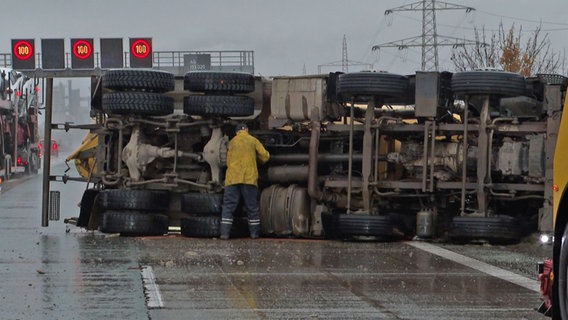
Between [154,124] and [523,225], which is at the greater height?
[154,124]

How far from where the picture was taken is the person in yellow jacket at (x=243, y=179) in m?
15.4

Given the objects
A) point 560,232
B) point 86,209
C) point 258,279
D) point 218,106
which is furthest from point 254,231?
point 560,232

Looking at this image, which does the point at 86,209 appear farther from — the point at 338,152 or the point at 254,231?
the point at 338,152

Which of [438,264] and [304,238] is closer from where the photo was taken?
[438,264]

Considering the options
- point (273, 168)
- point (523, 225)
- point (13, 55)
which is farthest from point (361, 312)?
point (13, 55)

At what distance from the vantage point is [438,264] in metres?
12.6

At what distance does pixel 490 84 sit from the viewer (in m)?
14.6

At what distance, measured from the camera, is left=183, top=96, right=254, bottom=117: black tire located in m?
15.8

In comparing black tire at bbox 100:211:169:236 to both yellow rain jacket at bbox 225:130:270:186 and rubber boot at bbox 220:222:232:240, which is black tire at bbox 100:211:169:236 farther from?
yellow rain jacket at bbox 225:130:270:186

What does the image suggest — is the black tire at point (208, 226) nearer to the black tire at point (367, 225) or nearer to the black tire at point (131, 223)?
the black tire at point (131, 223)

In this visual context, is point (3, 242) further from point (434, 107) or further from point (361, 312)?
point (361, 312)

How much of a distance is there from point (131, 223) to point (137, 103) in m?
1.60

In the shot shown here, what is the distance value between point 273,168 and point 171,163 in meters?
1.42

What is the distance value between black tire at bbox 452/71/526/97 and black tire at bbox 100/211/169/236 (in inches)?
170
